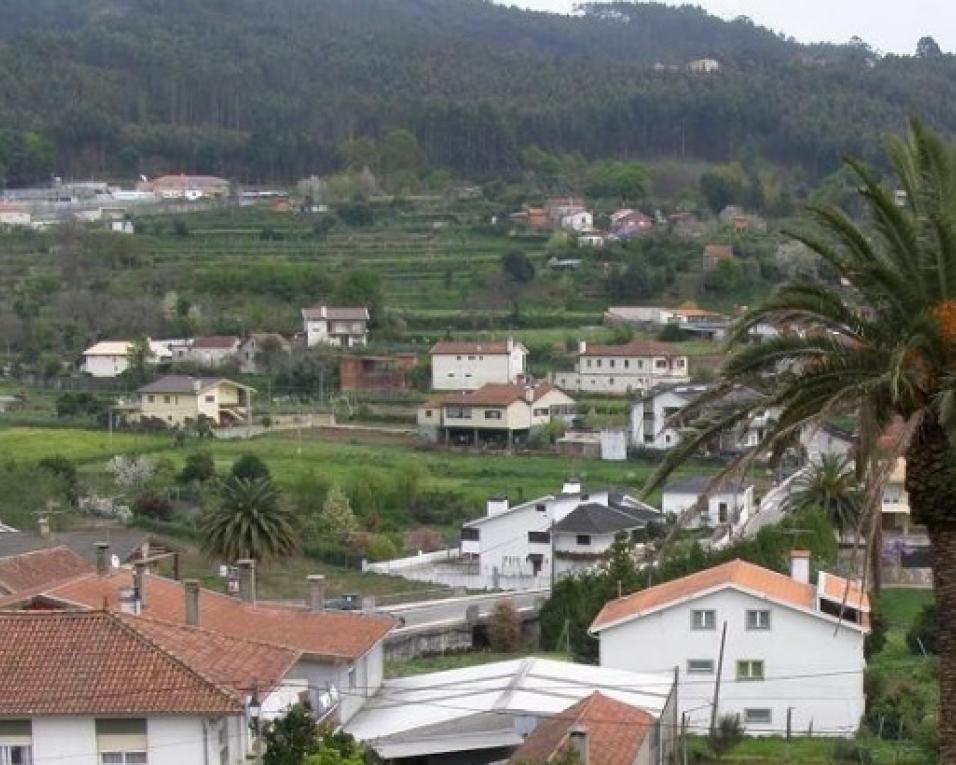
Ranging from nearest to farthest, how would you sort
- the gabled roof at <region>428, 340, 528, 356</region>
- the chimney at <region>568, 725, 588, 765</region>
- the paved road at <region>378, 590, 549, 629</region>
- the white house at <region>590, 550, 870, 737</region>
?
the chimney at <region>568, 725, 588, 765</region>
the white house at <region>590, 550, 870, 737</region>
the paved road at <region>378, 590, 549, 629</region>
the gabled roof at <region>428, 340, 528, 356</region>

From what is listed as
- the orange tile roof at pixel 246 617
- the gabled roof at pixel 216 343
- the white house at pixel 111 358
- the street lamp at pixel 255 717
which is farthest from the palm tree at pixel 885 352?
the gabled roof at pixel 216 343

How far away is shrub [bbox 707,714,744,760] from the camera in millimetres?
24250

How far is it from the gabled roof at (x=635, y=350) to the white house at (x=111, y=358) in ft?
51.9

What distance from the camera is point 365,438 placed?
63.2m

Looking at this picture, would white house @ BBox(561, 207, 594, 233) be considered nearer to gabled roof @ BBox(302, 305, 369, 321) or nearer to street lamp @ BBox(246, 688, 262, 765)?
gabled roof @ BBox(302, 305, 369, 321)

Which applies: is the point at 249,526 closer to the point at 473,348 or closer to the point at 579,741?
the point at 579,741

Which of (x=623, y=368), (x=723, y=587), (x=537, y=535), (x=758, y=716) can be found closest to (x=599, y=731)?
(x=723, y=587)

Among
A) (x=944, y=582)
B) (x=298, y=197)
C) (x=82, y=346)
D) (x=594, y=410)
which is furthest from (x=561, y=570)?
(x=298, y=197)

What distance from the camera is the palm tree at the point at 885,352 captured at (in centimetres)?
827

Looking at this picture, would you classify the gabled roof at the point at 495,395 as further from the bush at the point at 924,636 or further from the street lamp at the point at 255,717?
the street lamp at the point at 255,717

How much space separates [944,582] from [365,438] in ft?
181

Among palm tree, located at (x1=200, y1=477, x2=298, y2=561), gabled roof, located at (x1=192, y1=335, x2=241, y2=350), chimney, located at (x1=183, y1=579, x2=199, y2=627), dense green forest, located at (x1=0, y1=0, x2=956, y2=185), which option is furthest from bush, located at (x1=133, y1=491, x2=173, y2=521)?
dense green forest, located at (x1=0, y1=0, x2=956, y2=185)

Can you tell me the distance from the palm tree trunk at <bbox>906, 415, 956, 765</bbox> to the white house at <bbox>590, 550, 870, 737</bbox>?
1848 cm

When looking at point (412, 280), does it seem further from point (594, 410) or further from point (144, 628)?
point (144, 628)
